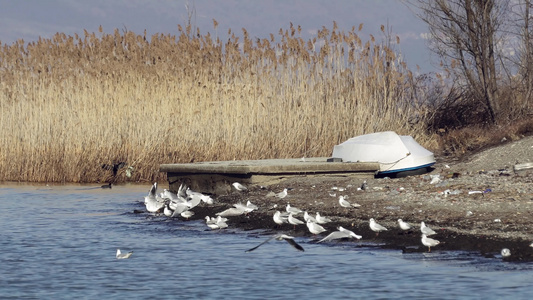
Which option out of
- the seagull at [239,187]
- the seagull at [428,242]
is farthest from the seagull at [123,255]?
the seagull at [239,187]

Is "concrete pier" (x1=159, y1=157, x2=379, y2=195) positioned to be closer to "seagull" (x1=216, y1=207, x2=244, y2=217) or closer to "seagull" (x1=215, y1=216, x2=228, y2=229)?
"seagull" (x1=216, y1=207, x2=244, y2=217)

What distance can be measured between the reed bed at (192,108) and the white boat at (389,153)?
305 cm

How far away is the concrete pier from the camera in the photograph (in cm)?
1318

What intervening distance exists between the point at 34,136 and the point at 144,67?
2.72 meters

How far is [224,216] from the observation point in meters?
11.0

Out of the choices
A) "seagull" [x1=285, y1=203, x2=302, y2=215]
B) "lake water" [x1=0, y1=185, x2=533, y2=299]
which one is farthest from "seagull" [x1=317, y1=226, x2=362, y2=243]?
"seagull" [x1=285, y1=203, x2=302, y2=215]

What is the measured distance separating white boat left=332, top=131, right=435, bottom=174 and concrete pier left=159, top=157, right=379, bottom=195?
0.67 feet

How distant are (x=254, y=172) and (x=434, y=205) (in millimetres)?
3812

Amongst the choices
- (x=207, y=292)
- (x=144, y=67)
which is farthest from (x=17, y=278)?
(x=144, y=67)

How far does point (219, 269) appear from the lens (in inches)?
301

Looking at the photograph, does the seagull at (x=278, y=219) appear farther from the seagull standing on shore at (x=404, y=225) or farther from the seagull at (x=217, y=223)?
the seagull standing on shore at (x=404, y=225)

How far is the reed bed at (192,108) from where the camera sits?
16.9 metres

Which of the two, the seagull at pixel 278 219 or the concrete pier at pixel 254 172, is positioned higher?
the concrete pier at pixel 254 172

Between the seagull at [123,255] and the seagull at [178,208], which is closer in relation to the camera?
the seagull at [123,255]
